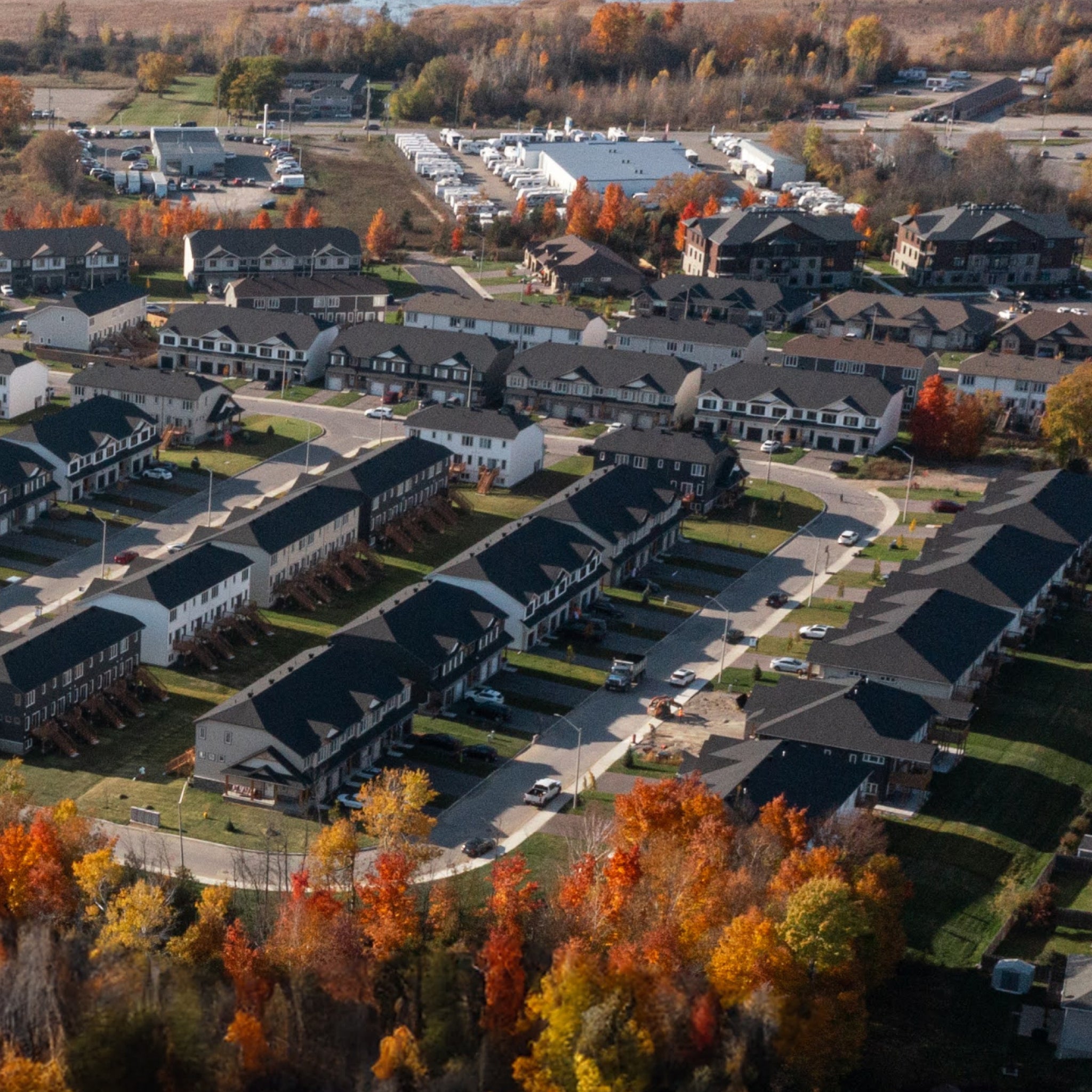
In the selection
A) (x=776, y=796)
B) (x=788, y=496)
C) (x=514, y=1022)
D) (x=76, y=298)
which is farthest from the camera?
(x=76, y=298)

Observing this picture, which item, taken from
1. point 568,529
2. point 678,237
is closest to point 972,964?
point 568,529

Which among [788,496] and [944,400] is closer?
[788,496]

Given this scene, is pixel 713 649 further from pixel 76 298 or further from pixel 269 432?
pixel 76 298

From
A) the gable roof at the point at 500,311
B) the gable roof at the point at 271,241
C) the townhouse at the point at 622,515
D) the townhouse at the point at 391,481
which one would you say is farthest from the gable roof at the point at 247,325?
the townhouse at the point at 622,515

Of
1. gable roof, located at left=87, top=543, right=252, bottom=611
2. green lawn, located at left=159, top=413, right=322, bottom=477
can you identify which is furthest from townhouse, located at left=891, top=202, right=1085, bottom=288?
gable roof, located at left=87, top=543, right=252, bottom=611

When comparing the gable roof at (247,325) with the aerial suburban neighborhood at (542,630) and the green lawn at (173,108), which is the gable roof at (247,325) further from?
the green lawn at (173,108)

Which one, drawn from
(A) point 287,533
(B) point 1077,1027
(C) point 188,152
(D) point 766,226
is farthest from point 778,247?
(B) point 1077,1027

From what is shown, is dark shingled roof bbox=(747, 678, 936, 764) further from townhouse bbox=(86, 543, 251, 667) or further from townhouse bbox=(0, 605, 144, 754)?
townhouse bbox=(0, 605, 144, 754)
